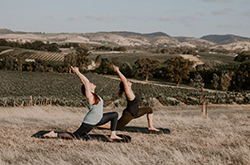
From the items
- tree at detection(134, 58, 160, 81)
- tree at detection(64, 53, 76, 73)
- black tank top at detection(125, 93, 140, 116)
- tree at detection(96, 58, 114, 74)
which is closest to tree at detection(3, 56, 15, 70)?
tree at detection(64, 53, 76, 73)

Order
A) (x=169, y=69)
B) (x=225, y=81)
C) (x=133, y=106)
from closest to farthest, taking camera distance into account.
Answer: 1. (x=133, y=106)
2. (x=225, y=81)
3. (x=169, y=69)

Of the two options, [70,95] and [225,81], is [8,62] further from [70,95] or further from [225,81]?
[225,81]

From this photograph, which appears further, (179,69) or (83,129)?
(179,69)

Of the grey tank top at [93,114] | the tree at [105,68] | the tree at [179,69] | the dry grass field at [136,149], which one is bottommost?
the tree at [105,68]

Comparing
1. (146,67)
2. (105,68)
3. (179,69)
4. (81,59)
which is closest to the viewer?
(179,69)

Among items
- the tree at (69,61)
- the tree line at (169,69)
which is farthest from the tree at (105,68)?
the tree at (69,61)

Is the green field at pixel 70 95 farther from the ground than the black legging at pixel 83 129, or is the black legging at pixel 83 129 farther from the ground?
the black legging at pixel 83 129

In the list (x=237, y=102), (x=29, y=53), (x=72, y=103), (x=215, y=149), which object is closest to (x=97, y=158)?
(x=215, y=149)

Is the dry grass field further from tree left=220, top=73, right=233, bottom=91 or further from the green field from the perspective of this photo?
tree left=220, top=73, right=233, bottom=91

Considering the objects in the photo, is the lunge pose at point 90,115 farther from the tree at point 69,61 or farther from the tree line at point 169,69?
the tree at point 69,61

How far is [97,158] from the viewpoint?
4422 mm

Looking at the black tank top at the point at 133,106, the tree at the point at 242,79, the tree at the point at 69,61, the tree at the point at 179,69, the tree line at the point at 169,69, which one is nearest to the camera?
the black tank top at the point at 133,106

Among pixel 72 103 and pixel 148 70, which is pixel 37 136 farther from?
pixel 148 70

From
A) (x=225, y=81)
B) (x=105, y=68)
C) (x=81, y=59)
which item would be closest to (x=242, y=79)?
(x=225, y=81)
